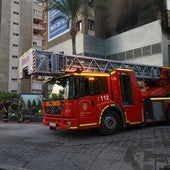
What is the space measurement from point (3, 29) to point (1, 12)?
343 cm

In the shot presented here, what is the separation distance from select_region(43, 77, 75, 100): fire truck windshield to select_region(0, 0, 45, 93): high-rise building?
51558 millimetres

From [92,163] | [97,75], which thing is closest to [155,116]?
[97,75]

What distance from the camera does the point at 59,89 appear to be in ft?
42.3

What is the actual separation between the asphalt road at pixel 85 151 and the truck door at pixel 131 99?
87 centimetres

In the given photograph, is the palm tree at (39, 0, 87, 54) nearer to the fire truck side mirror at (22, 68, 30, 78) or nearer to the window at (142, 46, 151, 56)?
the window at (142, 46, 151, 56)

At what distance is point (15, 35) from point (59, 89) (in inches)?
2232

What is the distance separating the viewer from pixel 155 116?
15.5 m

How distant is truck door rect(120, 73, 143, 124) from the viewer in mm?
14055

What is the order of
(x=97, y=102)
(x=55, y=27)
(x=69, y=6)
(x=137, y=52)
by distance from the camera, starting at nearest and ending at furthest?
(x=97, y=102) < (x=69, y=6) < (x=137, y=52) < (x=55, y=27)

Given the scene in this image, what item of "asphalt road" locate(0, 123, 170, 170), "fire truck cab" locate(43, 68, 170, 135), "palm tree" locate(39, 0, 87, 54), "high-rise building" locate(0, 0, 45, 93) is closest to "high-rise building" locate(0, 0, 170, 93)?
"palm tree" locate(39, 0, 87, 54)

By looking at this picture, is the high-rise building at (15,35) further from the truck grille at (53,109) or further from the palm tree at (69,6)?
the truck grille at (53,109)

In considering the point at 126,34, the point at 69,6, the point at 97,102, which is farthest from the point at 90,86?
the point at 126,34

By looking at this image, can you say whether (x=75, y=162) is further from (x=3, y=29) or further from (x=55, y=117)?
(x=3, y=29)

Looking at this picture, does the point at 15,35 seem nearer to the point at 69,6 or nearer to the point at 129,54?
the point at 129,54
